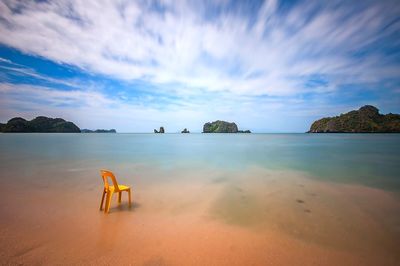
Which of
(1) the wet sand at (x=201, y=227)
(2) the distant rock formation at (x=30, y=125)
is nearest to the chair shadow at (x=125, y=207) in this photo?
(1) the wet sand at (x=201, y=227)

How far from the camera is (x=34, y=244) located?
4.61 meters

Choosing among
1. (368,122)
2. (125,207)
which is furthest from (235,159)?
(368,122)

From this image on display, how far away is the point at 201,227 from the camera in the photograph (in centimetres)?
576

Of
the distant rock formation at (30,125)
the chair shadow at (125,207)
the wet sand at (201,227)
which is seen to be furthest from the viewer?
the distant rock formation at (30,125)

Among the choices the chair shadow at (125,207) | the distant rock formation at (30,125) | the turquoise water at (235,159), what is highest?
the distant rock formation at (30,125)

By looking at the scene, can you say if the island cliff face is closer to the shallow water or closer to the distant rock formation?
the shallow water

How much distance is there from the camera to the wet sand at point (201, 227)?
4.32m

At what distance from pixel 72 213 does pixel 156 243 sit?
3.70 metres

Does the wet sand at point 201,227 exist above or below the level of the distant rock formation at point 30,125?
below

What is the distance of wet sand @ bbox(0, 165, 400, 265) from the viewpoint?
4.32 metres

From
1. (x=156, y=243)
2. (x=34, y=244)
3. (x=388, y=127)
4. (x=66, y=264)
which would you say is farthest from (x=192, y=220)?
(x=388, y=127)

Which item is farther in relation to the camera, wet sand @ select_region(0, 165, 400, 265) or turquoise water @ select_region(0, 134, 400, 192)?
turquoise water @ select_region(0, 134, 400, 192)

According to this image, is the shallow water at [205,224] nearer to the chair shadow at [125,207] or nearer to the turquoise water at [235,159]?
the chair shadow at [125,207]

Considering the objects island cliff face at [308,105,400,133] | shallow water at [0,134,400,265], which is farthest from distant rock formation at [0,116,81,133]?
island cliff face at [308,105,400,133]
